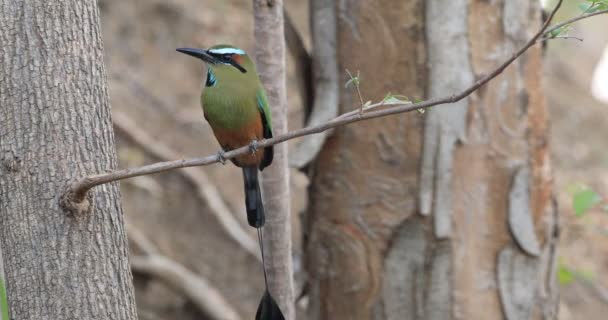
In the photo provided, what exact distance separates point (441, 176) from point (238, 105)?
886mm

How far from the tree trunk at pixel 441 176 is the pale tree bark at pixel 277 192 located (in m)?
0.43

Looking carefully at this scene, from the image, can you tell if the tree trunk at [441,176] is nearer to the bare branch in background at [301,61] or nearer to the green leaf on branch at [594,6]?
the bare branch in background at [301,61]

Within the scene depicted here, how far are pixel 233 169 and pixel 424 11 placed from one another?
3580mm

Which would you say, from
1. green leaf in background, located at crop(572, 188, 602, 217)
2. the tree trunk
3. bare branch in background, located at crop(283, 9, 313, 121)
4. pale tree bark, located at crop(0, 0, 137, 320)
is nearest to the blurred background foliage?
the tree trunk

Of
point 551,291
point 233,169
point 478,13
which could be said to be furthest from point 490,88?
point 233,169

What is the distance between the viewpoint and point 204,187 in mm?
6105

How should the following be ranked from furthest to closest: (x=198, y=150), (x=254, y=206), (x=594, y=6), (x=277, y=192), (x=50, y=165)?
1. (x=198, y=150)
2. (x=277, y=192)
3. (x=254, y=206)
4. (x=50, y=165)
5. (x=594, y=6)

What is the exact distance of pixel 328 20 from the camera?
11.3 ft

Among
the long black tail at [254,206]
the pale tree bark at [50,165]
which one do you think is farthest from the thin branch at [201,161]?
the long black tail at [254,206]

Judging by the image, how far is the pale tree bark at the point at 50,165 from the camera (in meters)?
2.25

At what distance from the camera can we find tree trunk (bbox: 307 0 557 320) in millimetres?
3262

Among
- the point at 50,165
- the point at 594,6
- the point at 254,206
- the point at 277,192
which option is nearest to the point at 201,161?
the point at 50,165

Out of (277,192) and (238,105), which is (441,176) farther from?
(238,105)

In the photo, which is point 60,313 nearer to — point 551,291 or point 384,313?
point 384,313
